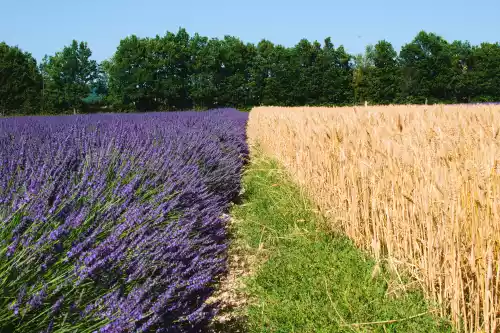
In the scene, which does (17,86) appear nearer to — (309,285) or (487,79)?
(309,285)

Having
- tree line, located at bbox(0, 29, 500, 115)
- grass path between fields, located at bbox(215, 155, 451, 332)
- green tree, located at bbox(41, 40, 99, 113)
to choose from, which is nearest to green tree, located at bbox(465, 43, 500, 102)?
tree line, located at bbox(0, 29, 500, 115)

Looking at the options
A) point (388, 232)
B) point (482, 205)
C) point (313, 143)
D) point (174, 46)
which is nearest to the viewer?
point (482, 205)

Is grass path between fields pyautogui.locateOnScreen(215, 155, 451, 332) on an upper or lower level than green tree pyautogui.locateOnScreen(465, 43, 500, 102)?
lower

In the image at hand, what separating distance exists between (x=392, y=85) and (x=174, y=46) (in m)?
23.6

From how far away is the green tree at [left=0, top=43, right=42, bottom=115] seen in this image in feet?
119

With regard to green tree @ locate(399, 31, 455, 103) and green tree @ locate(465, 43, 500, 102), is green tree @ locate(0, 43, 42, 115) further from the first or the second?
green tree @ locate(465, 43, 500, 102)

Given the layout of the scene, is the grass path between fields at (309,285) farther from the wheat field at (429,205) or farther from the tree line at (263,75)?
the tree line at (263,75)

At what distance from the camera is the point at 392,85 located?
44.9 meters

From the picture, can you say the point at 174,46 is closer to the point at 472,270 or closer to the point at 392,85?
the point at 392,85

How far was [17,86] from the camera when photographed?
123 feet

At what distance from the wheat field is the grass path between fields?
0.15 meters

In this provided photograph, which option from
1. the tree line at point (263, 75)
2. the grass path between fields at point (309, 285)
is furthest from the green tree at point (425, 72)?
the grass path between fields at point (309, 285)

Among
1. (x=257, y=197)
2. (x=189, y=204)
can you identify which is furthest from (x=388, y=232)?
(x=257, y=197)

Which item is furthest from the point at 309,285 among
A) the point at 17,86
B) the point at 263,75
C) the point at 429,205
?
the point at 263,75
